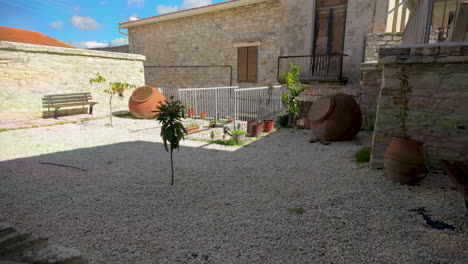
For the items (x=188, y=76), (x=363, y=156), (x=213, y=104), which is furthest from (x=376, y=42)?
(x=188, y=76)

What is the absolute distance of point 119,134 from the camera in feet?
24.4

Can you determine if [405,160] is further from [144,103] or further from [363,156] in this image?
[144,103]

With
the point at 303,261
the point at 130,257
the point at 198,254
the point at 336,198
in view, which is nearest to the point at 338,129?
the point at 336,198

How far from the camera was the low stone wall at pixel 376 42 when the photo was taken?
844 cm

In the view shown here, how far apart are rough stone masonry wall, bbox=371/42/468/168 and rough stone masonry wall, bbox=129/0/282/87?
7.86m

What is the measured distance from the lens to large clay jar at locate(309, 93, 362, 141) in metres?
6.13

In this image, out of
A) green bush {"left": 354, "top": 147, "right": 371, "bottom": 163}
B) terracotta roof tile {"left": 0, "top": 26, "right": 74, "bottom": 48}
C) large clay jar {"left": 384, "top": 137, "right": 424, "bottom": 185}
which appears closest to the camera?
large clay jar {"left": 384, "top": 137, "right": 424, "bottom": 185}

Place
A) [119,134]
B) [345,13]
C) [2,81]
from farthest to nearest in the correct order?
[345,13], [2,81], [119,134]

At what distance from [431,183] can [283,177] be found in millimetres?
2080

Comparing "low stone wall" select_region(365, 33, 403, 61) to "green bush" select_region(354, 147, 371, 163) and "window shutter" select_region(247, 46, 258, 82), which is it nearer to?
"window shutter" select_region(247, 46, 258, 82)

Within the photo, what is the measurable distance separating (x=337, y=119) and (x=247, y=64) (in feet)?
22.6

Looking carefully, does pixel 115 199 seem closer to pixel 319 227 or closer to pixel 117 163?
pixel 117 163

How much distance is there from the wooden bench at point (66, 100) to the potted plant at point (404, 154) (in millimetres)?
10129

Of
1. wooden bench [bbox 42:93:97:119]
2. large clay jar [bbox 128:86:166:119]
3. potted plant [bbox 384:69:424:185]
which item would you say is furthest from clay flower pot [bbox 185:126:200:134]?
potted plant [bbox 384:69:424:185]
